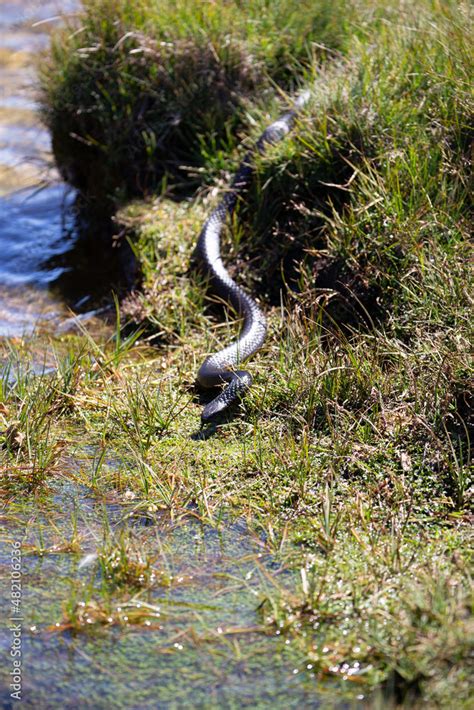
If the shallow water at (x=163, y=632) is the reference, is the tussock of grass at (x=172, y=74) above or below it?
above

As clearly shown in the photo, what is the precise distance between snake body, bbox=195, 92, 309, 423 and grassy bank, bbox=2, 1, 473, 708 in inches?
3.3

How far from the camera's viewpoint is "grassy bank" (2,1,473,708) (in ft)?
8.67

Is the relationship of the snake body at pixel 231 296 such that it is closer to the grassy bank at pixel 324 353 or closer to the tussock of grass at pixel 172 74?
the grassy bank at pixel 324 353

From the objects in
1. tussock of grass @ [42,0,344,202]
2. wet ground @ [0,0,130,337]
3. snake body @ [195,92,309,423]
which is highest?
tussock of grass @ [42,0,344,202]

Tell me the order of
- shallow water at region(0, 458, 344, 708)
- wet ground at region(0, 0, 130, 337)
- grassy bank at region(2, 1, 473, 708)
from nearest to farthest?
shallow water at region(0, 458, 344, 708) < grassy bank at region(2, 1, 473, 708) < wet ground at region(0, 0, 130, 337)

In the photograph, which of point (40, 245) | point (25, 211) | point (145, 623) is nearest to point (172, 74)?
point (40, 245)

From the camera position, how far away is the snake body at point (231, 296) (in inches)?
152

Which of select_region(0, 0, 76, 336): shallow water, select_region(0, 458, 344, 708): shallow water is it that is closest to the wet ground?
select_region(0, 0, 76, 336): shallow water

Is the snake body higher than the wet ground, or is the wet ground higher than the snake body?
the snake body

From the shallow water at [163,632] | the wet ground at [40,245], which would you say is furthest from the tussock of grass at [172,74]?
the shallow water at [163,632]

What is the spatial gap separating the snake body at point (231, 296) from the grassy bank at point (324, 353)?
3.3 inches

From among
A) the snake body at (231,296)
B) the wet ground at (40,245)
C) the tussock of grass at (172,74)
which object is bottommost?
the wet ground at (40,245)

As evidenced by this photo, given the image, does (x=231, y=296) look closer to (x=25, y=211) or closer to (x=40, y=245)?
(x=40, y=245)

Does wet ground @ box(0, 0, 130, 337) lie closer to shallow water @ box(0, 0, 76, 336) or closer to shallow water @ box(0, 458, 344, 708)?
shallow water @ box(0, 0, 76, 336)
